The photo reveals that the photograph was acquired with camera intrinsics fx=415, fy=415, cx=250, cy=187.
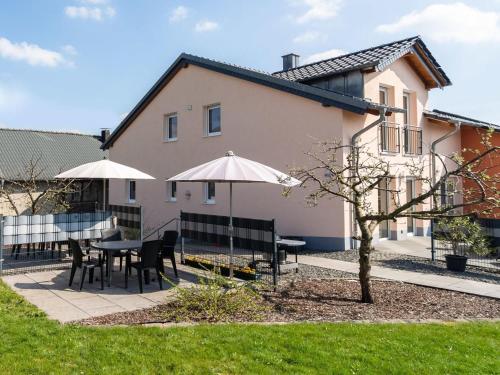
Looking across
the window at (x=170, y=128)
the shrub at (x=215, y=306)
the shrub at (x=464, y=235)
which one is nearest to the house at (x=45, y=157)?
the window at (x=170, y=128)

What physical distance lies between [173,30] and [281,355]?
831cm

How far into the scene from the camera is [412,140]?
16.5 m

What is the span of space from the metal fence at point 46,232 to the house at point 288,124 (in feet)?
16.8

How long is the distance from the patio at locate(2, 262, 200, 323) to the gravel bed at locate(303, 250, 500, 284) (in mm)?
4636

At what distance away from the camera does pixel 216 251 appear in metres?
Answer: 13.0

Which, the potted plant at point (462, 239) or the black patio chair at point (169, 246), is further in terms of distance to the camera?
the potted plant at point (462, 239)

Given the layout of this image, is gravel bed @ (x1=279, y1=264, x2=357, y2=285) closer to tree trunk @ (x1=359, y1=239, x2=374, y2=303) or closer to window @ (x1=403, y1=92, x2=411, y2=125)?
tree trunk @ (x1=359, y1=239, x2=374, y2=303)

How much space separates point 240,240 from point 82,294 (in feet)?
10.2

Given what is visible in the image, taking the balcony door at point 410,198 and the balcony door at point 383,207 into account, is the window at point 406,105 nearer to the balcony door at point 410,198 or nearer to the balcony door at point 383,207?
the balcony door at point 410,198

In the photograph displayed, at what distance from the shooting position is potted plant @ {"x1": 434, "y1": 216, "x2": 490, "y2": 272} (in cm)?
964

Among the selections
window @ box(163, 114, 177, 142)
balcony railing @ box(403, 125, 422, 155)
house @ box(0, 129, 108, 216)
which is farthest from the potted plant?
house @ box(0, 129, 108, 216)

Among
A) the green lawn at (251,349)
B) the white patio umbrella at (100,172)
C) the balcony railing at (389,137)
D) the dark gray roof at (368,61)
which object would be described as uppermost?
the dark gray roof at (368,61)

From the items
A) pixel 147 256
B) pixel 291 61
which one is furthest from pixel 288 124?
pixel 147 256

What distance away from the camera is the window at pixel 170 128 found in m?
19.1
